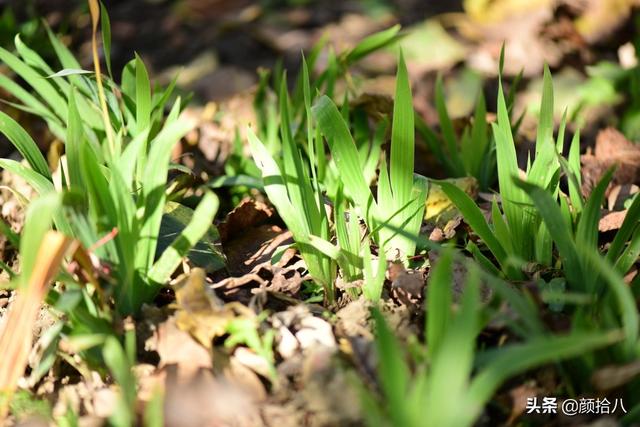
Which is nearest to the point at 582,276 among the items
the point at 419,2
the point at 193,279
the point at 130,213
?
the point at 193,279

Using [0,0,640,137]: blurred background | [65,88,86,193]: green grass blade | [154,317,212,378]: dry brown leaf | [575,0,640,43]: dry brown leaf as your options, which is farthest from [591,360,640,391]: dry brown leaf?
[575,0,640,43]: dry brown leaf

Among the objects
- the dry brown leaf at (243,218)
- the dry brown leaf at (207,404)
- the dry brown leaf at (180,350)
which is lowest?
the dry brown leaf at (207,404)

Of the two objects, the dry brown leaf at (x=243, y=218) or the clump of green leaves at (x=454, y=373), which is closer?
the clump of green leaves at (x=454, y=373)

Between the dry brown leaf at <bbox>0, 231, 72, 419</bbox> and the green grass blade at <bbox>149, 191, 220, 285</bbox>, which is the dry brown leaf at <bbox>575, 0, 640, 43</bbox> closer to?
the green grass blade at <bbox>149, 191, 220, 285</bbox>

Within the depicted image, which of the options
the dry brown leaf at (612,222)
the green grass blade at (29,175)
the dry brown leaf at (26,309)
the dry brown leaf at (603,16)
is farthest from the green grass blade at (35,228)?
the dry brown leaf at (603,16)

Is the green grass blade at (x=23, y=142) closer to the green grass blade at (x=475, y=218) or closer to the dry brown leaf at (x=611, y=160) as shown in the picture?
the green grass blade at (x=475, y=218)

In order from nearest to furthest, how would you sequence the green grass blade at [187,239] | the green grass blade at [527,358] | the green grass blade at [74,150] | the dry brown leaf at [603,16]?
1. the green grass blade at [527,358]
2. the green grass blade at [187,239]
3. the green grass blade at [74,150]
4. the dry brown leaf at [603,16]

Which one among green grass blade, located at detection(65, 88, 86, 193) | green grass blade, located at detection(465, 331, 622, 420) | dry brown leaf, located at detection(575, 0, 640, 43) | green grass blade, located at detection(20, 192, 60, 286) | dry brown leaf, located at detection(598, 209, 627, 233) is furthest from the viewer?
dry brown leaf, located at detection(575, 0, 640, 43)

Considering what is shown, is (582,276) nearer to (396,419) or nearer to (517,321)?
(517,321)

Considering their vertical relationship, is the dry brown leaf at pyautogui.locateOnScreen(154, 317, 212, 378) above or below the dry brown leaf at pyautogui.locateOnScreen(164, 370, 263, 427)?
above

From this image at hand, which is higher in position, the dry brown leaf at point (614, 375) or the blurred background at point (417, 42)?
the blurred background at point (417, 42)

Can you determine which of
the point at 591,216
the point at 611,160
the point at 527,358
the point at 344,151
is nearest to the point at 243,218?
the point at 344,151

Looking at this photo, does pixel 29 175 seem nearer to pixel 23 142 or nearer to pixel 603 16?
pixel 23 142
